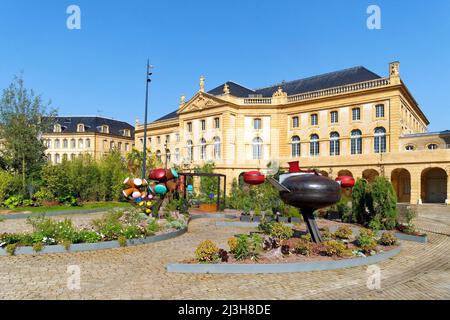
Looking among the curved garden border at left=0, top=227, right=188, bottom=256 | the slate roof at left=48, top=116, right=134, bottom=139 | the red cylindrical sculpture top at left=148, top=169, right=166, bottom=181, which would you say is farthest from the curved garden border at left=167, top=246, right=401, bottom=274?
the slate roof at left=48, top=116, right=134, bottom=139

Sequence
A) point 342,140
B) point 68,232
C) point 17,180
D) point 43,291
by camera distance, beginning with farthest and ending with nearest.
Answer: point 342,140 → point 17,180 → point 68,232 → point 43,291

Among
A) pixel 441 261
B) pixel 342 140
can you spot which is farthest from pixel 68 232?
pixel 342 140

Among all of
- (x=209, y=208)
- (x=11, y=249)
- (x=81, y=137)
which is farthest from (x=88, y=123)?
(x=11, y=249)

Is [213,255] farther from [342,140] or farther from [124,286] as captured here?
[342,140]

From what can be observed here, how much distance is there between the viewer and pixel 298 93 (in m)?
48.9

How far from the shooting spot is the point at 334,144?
43.0 meters

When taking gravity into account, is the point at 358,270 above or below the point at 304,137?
below

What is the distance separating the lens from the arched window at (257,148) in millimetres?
48094

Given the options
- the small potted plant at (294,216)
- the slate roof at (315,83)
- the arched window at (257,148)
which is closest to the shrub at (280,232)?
the small potted plant at (294,216)

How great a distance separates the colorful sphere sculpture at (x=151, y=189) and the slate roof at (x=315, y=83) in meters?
34.3

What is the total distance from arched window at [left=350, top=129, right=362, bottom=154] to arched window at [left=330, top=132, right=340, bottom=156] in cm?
181

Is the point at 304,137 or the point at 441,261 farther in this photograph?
the point at 304,137

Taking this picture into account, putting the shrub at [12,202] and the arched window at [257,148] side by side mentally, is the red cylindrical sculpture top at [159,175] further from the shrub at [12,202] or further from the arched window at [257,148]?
the arched window at [257,148]
